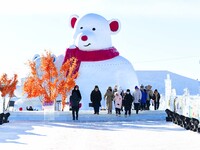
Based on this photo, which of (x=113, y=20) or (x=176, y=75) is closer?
(x=113, y=20)

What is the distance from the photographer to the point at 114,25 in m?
27.8

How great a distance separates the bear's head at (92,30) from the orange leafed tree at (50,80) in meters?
1.21

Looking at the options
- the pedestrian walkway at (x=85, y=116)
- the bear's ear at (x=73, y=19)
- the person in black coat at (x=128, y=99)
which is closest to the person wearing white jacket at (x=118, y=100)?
the person in black coat at (x=128, y=99)

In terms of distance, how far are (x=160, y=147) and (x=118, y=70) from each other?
59.6 ft

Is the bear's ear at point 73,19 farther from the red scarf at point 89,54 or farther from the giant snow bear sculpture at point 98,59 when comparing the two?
the red scarf at point 89,54

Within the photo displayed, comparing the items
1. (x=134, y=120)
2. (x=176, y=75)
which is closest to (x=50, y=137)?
(x=134, y=120)

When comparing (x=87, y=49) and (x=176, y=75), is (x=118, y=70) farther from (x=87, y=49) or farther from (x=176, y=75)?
(x=176, y=75)

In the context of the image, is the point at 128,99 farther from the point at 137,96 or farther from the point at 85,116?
the point at 85,116

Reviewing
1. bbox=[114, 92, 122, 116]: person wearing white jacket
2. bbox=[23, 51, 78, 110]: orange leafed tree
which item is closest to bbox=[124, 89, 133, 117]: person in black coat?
bbox=[114, 92, 122, 116]: person wearing white jacket

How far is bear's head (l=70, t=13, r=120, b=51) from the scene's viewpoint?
86.6 feet

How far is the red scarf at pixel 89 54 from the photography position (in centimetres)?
2741

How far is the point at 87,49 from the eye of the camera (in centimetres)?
2716

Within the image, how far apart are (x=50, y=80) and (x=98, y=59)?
2.98 meters

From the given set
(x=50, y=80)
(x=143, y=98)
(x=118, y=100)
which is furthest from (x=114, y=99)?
(x=50, y=80)
